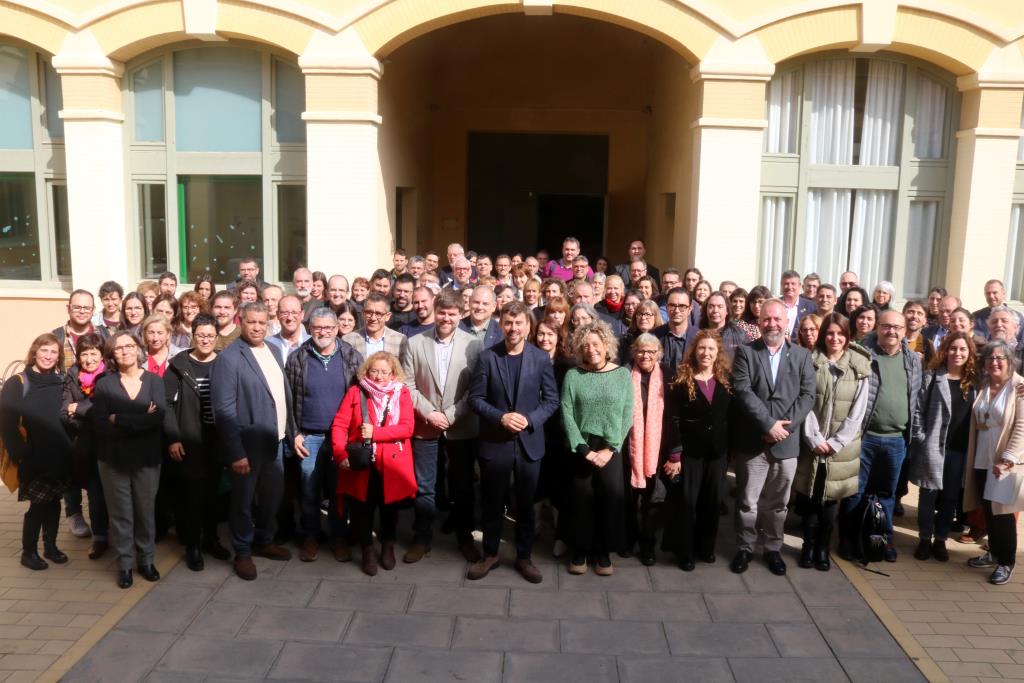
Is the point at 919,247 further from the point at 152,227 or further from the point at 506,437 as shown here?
the point at 152,227

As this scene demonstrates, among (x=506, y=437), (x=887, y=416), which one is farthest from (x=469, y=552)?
(x=887, y=416)

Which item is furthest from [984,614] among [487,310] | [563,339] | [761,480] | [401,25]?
[401,25]

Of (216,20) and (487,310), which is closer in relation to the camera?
(487,310)

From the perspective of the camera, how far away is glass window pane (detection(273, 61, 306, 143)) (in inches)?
429

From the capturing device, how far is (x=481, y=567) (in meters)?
5.89

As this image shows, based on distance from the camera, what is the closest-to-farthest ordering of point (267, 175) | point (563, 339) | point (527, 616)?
point (527, 616) < point (563, 339) < point (267, 175)

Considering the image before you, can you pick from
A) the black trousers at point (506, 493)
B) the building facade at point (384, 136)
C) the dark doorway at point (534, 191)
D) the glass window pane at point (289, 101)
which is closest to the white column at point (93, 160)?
the building facade at point (384, 136)

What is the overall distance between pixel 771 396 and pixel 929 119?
679 centimetres

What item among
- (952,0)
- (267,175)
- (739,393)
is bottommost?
(739,393)

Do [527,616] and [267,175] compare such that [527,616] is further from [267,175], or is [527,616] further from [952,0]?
[952,0]

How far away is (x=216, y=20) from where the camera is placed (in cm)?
1030

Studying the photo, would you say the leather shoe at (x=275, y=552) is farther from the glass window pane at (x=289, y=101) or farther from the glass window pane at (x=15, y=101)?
the glass window pane at (x=15, y=101)

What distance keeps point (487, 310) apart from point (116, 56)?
6927mm

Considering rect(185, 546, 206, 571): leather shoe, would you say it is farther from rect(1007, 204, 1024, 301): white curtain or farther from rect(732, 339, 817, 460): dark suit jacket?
rect(1007, 204, 1024, 301): white curtain
